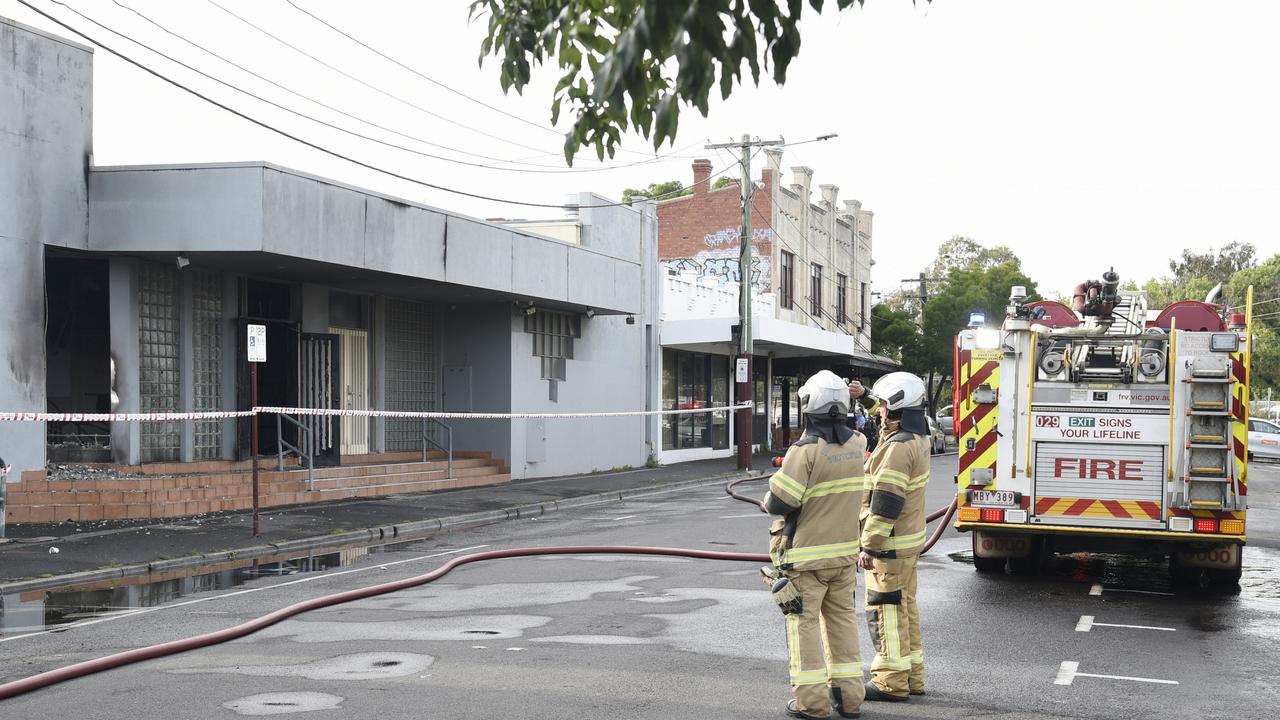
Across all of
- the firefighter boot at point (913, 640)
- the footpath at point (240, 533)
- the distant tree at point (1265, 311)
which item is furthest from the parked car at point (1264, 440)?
the firefighter boot at point (913, 640)

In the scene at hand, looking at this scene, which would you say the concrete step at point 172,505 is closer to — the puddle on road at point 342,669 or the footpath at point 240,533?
the footpath at point 240,533

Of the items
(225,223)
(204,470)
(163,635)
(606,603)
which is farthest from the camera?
(204,470)

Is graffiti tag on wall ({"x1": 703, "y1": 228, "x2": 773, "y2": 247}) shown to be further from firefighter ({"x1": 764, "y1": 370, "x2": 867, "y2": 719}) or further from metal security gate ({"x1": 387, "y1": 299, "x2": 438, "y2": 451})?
firefighter ({"x1": 764, "y1": 370, "x2": 867, "y2": 719})

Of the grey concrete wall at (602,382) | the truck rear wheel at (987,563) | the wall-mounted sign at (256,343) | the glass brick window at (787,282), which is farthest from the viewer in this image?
the glass brick window at (787,282)

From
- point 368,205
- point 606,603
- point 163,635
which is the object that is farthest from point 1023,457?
point 368,205

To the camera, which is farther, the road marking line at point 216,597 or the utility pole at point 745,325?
the utility pole at point 745,325

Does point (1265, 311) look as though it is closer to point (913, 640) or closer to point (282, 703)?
point (913, 640)

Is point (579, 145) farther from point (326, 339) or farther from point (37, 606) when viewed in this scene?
point (326, 339)

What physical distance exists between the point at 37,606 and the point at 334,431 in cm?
1058

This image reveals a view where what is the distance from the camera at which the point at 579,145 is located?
4.34 m

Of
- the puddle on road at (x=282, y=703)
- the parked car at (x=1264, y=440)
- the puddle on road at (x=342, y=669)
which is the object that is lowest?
the parked car at (x=1264, y=440)

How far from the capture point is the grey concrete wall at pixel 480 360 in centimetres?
2434

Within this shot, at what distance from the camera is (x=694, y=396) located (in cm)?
3425

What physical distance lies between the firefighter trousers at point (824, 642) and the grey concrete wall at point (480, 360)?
18.0 m
